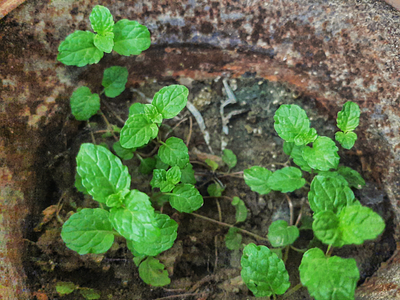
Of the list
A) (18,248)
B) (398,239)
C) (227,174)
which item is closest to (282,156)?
(227,174)

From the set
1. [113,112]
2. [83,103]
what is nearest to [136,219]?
[83,103]

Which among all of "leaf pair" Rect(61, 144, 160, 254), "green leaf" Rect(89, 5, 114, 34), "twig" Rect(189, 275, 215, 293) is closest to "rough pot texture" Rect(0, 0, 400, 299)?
"green leaf" Rect(89, 5, 114, 34)

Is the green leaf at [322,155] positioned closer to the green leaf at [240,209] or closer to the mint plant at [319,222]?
the mint plant at [319,222]

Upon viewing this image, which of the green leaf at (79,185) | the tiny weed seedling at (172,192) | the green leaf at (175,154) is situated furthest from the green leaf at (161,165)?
the green leaf at (79,185)

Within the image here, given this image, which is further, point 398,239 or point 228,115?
point 228,115

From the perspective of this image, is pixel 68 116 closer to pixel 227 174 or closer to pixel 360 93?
pixel 227 174

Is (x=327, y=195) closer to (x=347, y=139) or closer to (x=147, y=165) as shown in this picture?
(x=347, y=139)

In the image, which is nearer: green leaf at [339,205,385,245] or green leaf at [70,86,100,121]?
green leaf at [339,205,385,245]

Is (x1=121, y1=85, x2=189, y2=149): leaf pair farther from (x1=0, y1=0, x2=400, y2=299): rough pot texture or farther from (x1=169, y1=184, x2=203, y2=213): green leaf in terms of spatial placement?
(x1=0, y1=0, x2=400, y2=299): rough pot texture
